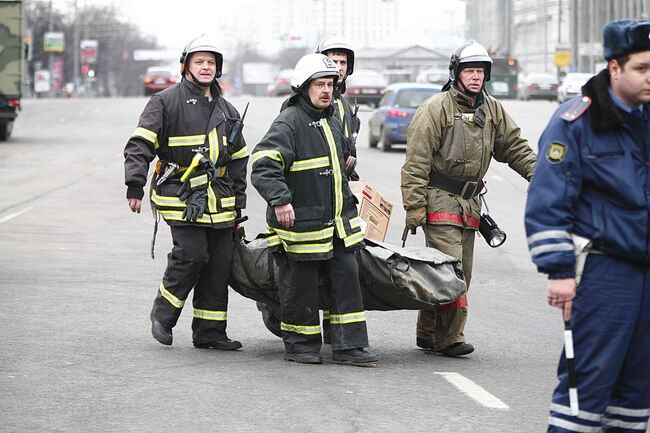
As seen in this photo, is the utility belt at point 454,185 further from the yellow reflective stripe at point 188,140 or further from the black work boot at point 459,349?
the yellow reflective stripe at point 188,140

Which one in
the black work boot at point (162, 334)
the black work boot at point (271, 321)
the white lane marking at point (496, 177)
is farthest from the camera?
the white lane marking at point (496, 177)

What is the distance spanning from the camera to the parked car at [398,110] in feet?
102

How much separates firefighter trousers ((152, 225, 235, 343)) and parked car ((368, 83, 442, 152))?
72.9ft

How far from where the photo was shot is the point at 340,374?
7945 millimetres

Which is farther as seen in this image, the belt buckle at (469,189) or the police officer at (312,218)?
the belt buckle at (469,189)

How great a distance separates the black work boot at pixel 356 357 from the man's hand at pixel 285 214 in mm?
877

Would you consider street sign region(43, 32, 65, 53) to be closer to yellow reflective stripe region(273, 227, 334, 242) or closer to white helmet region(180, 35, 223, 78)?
white helmet region(180, 35, 223, 78)

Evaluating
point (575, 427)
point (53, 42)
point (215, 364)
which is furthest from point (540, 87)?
point (575, 427)

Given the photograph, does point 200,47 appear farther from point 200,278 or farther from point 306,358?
point 306,358

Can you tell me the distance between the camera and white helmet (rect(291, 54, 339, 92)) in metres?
8.05

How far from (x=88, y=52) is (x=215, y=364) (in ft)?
388

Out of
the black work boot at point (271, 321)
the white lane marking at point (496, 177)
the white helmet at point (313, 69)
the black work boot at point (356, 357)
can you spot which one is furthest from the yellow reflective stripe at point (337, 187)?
the white lane marking at point (496, 177)

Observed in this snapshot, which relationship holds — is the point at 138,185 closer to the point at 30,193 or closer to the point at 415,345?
the point at 415,345

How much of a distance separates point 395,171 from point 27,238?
11.8 m
